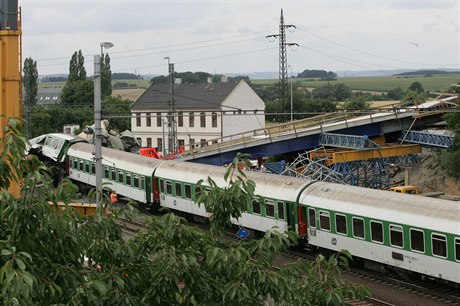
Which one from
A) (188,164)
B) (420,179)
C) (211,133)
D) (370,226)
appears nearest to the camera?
(370,226)

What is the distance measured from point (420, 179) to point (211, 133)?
2846cm

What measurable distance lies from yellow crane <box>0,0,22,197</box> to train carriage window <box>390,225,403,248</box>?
32.1 ft

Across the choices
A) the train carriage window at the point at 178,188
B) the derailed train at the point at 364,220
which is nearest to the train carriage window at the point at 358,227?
the derailed train at the point at 364,220

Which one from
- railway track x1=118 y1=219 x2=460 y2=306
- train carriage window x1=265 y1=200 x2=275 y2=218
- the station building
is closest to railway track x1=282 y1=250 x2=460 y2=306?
railway track x1=118 y1=219 x2=460 y2=306

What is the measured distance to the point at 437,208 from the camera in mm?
17625

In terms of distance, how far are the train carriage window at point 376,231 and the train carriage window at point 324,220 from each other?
1.87 m

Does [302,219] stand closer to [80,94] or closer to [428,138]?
[428,138]

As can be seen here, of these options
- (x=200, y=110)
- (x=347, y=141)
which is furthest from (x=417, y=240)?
(x=200, y=110)

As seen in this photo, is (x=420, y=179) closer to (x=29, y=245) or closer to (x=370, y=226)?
(x=370, y=226)

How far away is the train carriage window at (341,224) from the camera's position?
20125mm

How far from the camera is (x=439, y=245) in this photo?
674 inches

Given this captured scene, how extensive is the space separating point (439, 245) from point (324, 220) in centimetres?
450

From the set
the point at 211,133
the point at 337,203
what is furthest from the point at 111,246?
the point at 211,133

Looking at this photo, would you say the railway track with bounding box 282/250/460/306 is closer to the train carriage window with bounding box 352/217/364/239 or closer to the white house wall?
the train carriage window with bounding box 352/217/364/239
